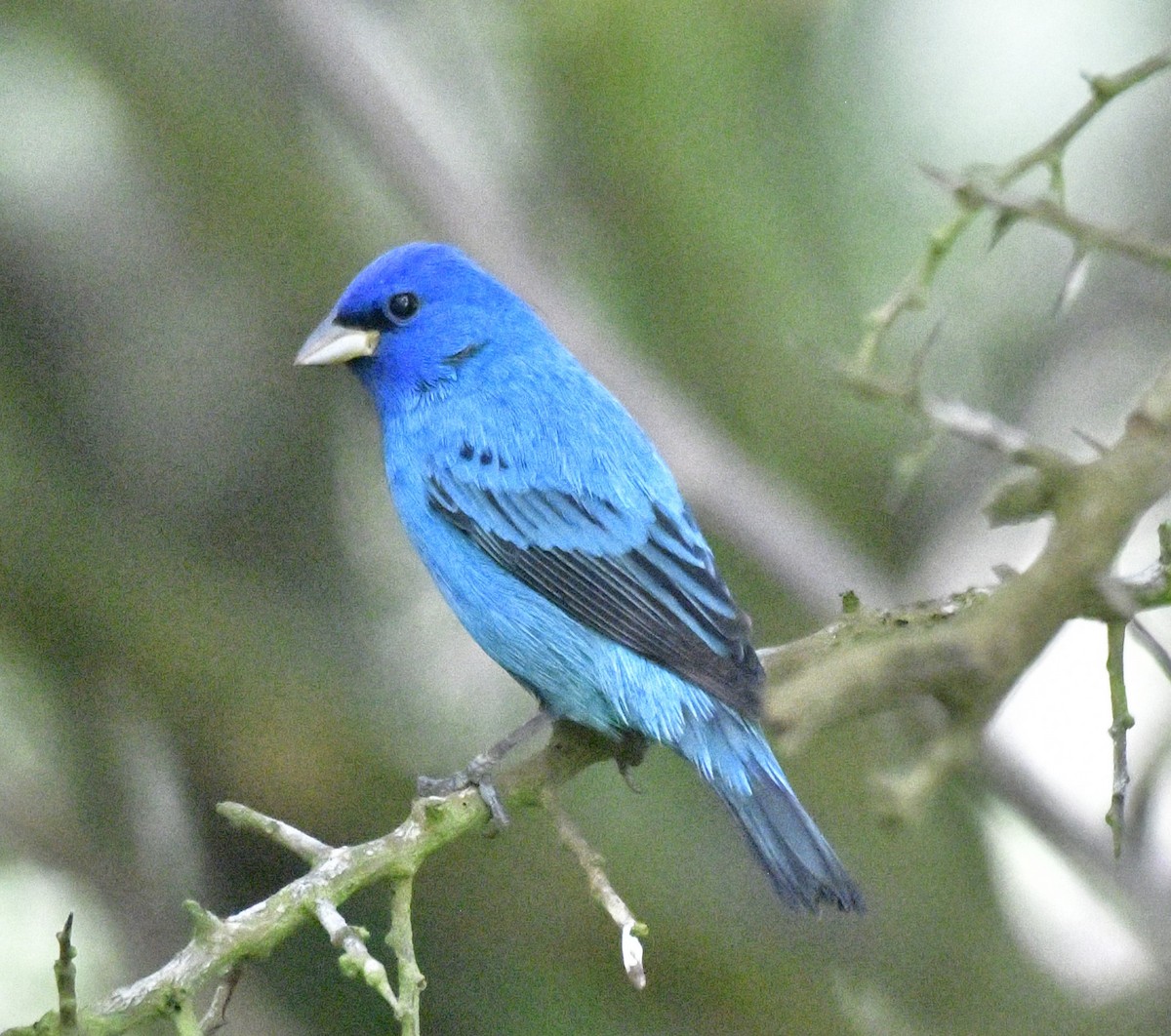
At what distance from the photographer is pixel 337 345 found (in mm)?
5613

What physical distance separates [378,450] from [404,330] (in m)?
1.35

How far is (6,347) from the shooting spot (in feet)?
22.0

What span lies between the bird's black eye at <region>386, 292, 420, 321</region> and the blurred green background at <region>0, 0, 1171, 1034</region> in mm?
668

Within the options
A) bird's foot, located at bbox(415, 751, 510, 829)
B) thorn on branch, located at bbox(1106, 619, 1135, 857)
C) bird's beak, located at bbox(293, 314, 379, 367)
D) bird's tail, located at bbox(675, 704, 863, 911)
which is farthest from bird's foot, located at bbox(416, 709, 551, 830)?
thorn on branch, located at bbox(1106, 619, 1135, 857)

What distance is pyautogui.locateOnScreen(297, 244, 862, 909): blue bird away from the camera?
4.47 meters

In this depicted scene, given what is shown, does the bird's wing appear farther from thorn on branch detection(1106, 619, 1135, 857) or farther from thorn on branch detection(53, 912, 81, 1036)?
thorn on branch detection(53, 912, 81, 1036)

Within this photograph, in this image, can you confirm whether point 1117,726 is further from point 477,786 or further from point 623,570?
point 623,570

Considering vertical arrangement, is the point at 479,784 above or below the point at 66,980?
below

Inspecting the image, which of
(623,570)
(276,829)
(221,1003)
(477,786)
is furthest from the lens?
(623,570)

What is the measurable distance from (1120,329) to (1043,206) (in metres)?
4.66

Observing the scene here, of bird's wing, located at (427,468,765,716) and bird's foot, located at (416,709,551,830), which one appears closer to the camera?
bird's foot, located at (416,709,551,830)

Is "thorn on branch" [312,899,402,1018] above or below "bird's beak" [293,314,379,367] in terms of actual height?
below

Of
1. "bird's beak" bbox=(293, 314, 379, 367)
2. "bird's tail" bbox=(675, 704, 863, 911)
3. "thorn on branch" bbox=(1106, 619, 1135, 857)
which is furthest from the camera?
"bird's beak" bbox=(293, 314, 379, 367)

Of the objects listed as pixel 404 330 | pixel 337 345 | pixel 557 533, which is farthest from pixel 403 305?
pixel 557 533
